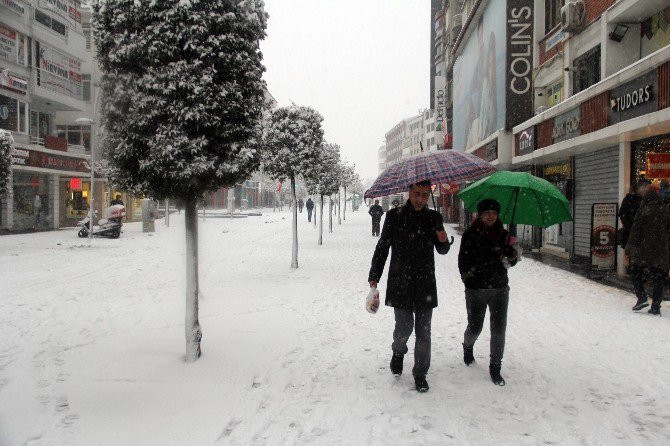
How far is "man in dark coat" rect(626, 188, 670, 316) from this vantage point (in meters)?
7.98

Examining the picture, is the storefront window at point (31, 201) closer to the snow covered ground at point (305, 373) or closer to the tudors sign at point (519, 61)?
the snow covered ground at point (305, 373)

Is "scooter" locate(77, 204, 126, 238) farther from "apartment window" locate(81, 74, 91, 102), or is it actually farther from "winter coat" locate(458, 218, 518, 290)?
"winter coat" locate(458, 218, 518, 290)

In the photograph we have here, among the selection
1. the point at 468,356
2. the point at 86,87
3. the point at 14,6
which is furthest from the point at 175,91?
the point at 86,87

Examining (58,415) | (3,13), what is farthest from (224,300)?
(3,13)

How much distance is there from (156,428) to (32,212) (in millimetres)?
29744

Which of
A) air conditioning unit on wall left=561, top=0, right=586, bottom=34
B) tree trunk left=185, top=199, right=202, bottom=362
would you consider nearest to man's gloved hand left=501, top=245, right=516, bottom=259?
tree trunk left=185, top=199, right=202, bottom=362

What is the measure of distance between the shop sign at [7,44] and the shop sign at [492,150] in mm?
23386

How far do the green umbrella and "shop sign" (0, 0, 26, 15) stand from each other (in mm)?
28145

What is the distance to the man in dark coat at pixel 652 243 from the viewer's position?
798 centimetres

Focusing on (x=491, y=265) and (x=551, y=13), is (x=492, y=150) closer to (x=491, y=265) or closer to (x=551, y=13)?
(x=551, y=13)

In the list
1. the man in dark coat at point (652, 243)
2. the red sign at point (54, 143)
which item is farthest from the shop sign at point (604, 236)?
the red sign at point (54, 143)

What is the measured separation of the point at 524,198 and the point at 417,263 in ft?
5.38

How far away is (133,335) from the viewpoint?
6.91 m

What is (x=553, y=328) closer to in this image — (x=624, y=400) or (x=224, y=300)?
(x=624, y=400)
